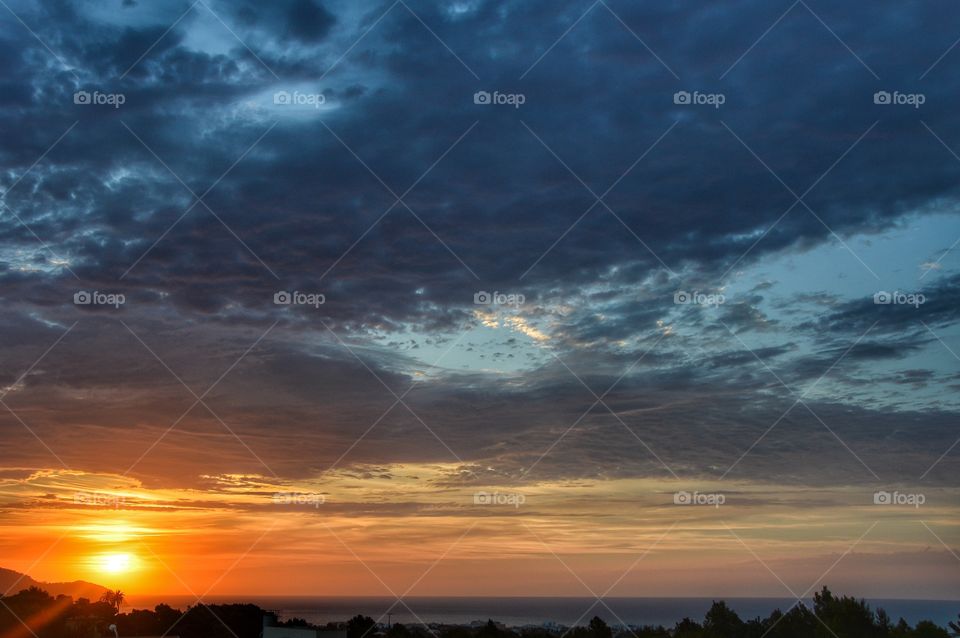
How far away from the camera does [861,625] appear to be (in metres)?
43.4

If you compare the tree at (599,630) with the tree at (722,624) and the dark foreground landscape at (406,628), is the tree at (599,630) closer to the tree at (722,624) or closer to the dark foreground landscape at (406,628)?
the dark foreground landscape at (406,628)

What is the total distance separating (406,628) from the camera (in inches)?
1848

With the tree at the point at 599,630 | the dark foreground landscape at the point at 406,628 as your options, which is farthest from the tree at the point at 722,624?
the tree at the point at 599,630

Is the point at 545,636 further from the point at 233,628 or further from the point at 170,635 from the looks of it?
the point at 170,635

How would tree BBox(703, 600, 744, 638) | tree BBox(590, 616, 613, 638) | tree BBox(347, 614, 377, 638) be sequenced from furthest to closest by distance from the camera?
tree BBox(347, 614, 377, 638) → tree BBox(590, 616, 613, 638) → tree BBox(703, 600, 744, 638)

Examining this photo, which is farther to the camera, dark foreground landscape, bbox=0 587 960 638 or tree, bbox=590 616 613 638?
tree, bbox=590 616 613 638

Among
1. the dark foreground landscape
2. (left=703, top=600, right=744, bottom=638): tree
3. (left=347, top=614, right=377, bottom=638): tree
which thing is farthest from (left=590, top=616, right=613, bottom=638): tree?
(left=347, top=614, right=377, bottom=638): tree

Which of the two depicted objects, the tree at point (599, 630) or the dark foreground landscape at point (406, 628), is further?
the tree at point (599, 630)

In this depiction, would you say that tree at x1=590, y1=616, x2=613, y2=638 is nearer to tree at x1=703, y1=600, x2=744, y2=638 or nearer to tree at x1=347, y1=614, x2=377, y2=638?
tree at x1=703, y1=600, x2=744, y2=638

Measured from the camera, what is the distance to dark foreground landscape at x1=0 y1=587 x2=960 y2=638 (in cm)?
4266

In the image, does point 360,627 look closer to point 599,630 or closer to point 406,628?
point 406,628

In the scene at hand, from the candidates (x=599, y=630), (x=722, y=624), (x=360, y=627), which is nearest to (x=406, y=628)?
(x=360, y=627)

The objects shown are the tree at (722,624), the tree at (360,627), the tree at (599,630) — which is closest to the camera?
the tree at (722,624)

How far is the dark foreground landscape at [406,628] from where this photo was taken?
42.7 metres
